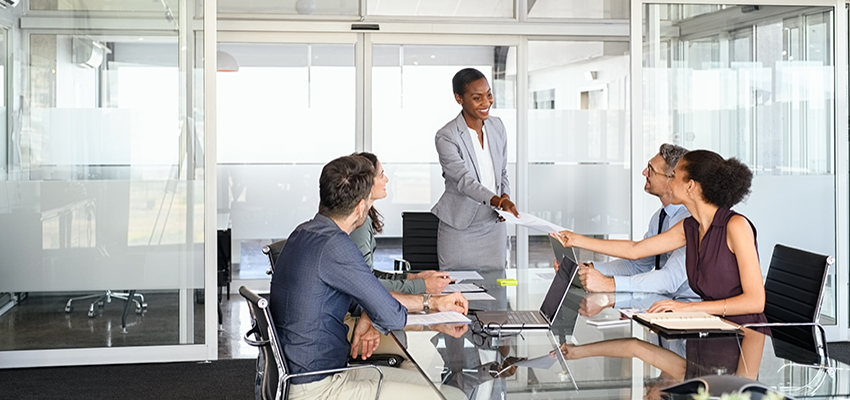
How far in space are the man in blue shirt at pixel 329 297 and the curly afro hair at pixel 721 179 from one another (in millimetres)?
1441

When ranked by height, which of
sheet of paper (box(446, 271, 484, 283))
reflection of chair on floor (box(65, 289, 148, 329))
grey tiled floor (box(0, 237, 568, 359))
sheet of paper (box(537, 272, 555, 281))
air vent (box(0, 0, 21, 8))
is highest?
air vent (box(0, 0, 21, 8))

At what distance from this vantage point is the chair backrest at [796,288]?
11.1ft

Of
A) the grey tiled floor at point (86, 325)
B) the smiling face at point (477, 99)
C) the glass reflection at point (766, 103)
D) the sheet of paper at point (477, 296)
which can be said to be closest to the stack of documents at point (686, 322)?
the sheet of paper at point (477, 296)

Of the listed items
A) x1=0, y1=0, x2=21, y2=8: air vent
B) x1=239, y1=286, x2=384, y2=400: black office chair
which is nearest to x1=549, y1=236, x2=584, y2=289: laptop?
x1=239, y1=286, x2=384, y2=400: black office chair

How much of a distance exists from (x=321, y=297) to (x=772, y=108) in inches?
174

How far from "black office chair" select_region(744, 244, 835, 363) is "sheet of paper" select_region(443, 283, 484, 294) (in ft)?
3.85

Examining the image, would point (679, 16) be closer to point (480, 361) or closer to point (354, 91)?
point (354, 91)

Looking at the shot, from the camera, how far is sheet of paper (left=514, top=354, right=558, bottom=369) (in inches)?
97.7

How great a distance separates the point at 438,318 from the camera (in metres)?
3.15

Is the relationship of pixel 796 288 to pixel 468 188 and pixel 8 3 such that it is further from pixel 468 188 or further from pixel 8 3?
pixel 8 3

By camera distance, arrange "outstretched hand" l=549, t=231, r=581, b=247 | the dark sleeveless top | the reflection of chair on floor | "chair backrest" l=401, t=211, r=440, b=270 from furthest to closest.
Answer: "chair backrest" l=401, t=211, r=440, b=270 < the reflection of chair on floor < "outstretched hand" l=549, t=231, r=581, b=247 < the dark sleeveless top

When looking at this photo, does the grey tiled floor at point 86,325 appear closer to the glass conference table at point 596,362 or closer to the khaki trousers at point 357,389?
the khaki trousers at point 357,389

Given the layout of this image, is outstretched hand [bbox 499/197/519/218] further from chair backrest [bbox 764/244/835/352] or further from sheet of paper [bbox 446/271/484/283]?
chair backrest [bbox 764/244/835/352]

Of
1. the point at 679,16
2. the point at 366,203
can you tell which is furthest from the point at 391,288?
the point at 679,16
